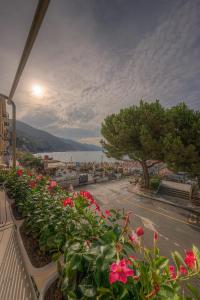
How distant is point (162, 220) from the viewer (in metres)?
7.07

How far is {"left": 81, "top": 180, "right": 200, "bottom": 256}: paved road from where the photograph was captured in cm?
528

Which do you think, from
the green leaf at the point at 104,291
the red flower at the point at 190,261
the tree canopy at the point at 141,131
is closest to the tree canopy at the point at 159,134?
the tree canopy at the point at 141,131

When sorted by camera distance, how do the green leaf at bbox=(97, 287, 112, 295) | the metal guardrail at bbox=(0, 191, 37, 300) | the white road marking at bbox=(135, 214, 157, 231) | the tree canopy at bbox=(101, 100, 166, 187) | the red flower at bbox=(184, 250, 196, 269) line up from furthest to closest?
the tree canopy at bbox=(101, 100, 166, 187), the white road marking at bbox=(135, 214, 157, 231), the metal guardrail at bbox=(0, 191, 37, 300), the red flower at bbox=(184, 250, 196, 269), the green leaf at bbox=(97, 287, 112, 295)

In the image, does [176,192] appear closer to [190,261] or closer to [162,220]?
[162,220]

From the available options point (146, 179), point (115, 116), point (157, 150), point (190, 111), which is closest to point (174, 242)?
point (157, 150)

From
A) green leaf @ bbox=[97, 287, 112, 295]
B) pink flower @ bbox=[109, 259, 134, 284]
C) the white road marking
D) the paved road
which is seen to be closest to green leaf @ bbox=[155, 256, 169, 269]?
green leaf @ bbox=[97, 287, 112, 295]

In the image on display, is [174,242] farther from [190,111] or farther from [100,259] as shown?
[190,111]

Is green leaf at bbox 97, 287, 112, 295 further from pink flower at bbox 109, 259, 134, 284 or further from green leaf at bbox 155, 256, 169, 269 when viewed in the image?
green leaf at bbox 155, 256, 169, 269

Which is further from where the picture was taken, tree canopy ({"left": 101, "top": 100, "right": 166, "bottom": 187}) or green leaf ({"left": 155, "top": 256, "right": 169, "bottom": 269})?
tree canopy ({"left": 101, "top": 100, "right": 166, "bottom": 187})

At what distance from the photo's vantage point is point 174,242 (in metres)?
5.27

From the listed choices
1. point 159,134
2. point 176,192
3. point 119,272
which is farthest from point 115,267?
point 176,192

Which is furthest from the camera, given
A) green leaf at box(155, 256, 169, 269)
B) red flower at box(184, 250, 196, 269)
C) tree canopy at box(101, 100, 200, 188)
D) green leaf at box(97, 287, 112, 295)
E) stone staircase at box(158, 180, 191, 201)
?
stone staircase at box(158, 180, 191, 201)

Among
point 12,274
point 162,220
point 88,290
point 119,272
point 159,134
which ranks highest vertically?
point 159,134

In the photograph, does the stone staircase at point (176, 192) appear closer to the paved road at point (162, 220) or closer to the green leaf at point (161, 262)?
the paved road at point (162, 220)
